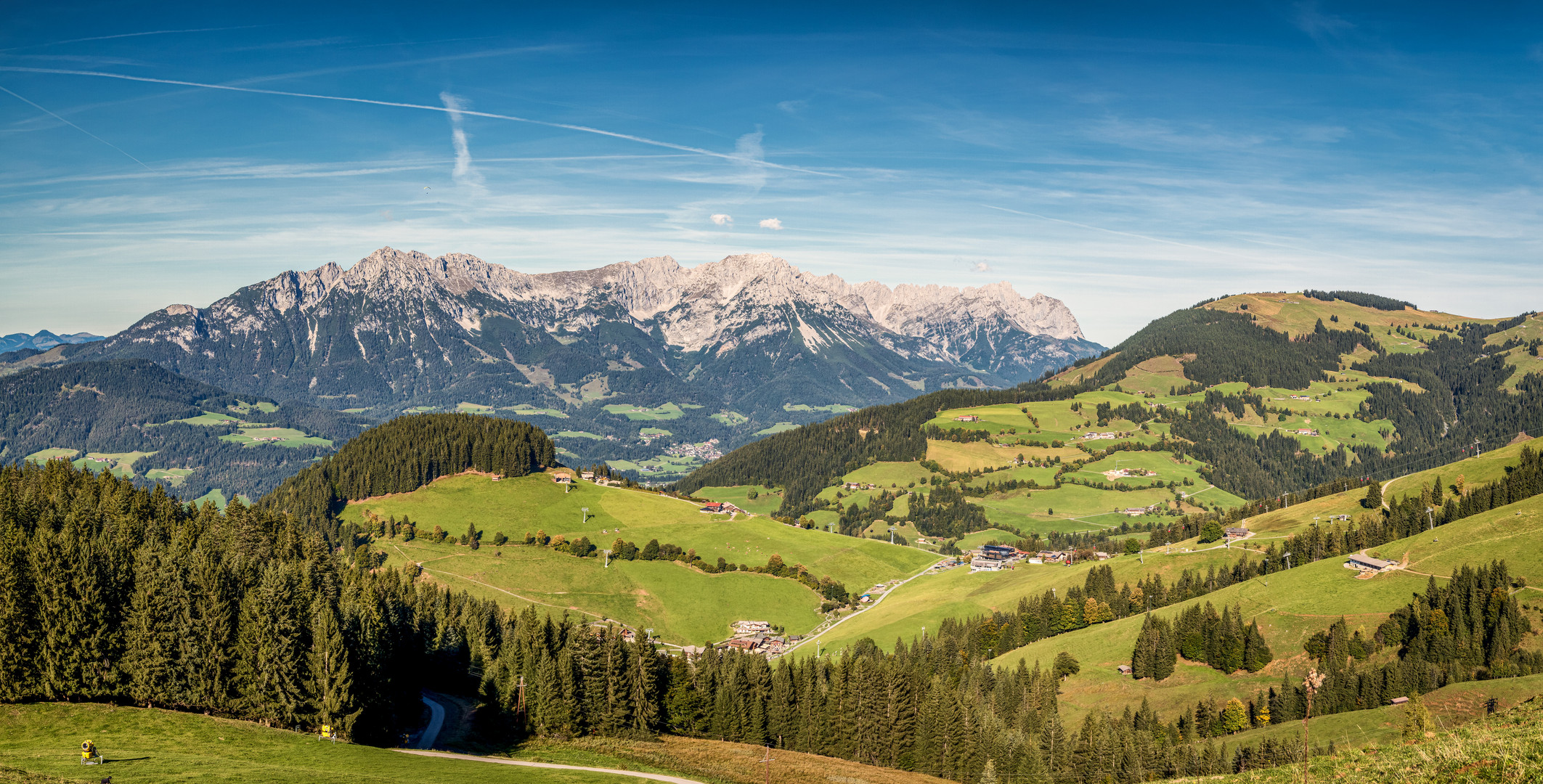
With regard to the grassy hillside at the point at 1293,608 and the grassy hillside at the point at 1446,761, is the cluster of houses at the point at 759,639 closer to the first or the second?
the grassy hillside at the point at 1293,608

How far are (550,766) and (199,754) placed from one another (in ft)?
81.5

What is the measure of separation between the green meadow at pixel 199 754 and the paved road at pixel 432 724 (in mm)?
9550

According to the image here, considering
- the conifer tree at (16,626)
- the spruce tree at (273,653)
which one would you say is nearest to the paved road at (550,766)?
the spruce tree at (273,653)

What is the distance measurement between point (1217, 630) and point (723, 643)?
92322mm

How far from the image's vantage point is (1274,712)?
391ft

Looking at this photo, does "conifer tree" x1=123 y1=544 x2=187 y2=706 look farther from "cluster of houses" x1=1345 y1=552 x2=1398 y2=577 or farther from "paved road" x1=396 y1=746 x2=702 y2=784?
"cluster of houses" x1=1345 y1=552 x2=1398 y2=577

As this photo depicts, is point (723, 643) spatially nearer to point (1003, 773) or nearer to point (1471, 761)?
point (1003, 773)

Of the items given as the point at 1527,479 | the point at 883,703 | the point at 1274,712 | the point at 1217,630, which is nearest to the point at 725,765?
the point at 883,703

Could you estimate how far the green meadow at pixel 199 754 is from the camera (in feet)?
175

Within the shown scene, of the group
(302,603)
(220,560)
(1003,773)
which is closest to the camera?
(302,603)

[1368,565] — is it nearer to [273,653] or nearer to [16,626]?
[273,653]

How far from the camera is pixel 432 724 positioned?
88.0 meters

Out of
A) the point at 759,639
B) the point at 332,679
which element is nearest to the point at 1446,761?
the point at 332,679

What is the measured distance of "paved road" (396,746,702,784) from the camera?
70.1 meters
